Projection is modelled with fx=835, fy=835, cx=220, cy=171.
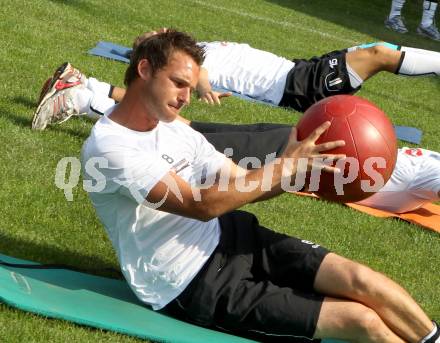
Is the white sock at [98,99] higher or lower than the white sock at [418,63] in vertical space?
lower

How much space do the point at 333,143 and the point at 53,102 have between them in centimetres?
333

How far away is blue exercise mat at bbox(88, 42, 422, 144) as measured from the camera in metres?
8.22

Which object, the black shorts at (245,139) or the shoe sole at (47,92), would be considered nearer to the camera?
the black shorts at (245,139)

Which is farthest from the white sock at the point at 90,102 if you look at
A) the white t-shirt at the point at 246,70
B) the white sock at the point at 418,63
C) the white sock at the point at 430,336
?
the white sock at the point at 430,336

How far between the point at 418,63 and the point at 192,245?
4323mm

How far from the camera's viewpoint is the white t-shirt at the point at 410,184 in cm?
612

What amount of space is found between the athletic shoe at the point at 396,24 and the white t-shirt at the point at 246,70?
9098 mm

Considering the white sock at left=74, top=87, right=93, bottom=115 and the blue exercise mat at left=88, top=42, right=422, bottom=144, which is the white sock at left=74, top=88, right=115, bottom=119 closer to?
the white sock at left=74, top=87, right=93, bottom=115

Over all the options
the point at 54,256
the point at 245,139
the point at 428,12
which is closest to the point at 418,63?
the point at 245,139

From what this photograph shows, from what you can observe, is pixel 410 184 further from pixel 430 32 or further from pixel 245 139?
pixel 430 32

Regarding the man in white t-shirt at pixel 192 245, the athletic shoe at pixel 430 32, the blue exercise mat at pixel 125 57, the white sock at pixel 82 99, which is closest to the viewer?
the man in white t-shirt at pixel 192 245

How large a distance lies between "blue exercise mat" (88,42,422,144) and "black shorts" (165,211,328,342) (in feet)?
14.4

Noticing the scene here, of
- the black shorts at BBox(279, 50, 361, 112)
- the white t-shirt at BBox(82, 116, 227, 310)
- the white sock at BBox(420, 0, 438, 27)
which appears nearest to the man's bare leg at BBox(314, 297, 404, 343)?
the white t-shirt at BBox(82, 116, 227, 310)

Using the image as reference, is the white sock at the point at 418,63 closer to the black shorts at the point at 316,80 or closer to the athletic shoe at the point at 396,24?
the black shorts at the point at 316,80
